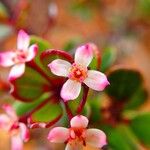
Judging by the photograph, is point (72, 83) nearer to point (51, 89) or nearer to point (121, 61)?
point (51, 89)

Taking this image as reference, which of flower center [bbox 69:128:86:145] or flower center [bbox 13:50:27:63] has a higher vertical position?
flower center [bbox 13:50:27:63]

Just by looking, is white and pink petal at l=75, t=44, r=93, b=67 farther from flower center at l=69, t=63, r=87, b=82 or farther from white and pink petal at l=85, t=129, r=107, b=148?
white and pink petal at l=85, t=129, r=107, b=148

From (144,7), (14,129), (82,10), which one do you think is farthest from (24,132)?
(82,10)

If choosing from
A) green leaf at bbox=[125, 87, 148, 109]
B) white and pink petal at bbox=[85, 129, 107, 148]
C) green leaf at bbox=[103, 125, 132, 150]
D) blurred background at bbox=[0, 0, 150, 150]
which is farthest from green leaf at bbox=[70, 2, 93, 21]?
white and pink petal at bbox=[85, 129, 107, 148]

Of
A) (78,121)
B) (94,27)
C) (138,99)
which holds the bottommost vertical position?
(94,27)

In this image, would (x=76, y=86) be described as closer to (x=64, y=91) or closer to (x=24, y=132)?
(x=64, y=91)

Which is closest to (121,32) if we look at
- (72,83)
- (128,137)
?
(128,137)

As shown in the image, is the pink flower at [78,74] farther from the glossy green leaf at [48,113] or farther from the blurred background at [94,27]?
the blurred background at [94,27]
